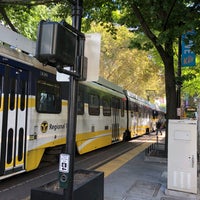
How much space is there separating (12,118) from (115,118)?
961cm

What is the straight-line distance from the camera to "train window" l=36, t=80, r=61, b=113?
842cm

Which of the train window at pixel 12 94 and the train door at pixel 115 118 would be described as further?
the train door at pixel 115 118

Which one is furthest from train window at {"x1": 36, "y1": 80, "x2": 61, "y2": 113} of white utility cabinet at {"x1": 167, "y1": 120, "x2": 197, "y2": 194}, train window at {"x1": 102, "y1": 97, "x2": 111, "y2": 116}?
train window at {"x1": 102, "y1": 97, "x2": 111, "y2": 116}

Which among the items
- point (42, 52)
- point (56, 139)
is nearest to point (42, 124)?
point (56, 139)

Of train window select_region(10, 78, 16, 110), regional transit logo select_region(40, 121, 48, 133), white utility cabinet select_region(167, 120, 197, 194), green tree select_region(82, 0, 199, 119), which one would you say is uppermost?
green tree select_region(82, 0, 199, 119)

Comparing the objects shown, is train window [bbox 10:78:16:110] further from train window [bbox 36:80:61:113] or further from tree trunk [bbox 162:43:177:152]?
tree trunk [bbox 162:43:177:152]

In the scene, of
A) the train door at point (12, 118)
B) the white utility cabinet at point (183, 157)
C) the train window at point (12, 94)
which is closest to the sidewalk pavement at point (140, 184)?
the white utility cabinet at point (183, 157)

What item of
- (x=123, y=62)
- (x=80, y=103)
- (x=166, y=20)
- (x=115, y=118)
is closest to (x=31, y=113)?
(x=80, y=103)

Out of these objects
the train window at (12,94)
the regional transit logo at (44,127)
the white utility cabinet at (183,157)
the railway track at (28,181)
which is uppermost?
the train window at (12,94)

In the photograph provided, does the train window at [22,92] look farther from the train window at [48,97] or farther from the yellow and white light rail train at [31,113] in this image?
the train window at [48,97]

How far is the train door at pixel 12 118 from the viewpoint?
6.91m

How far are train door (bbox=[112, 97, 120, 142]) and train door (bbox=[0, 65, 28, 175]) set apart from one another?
28.4ft

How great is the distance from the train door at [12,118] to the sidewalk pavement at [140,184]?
2.14 metres

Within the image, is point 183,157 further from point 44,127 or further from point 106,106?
point 106,106
